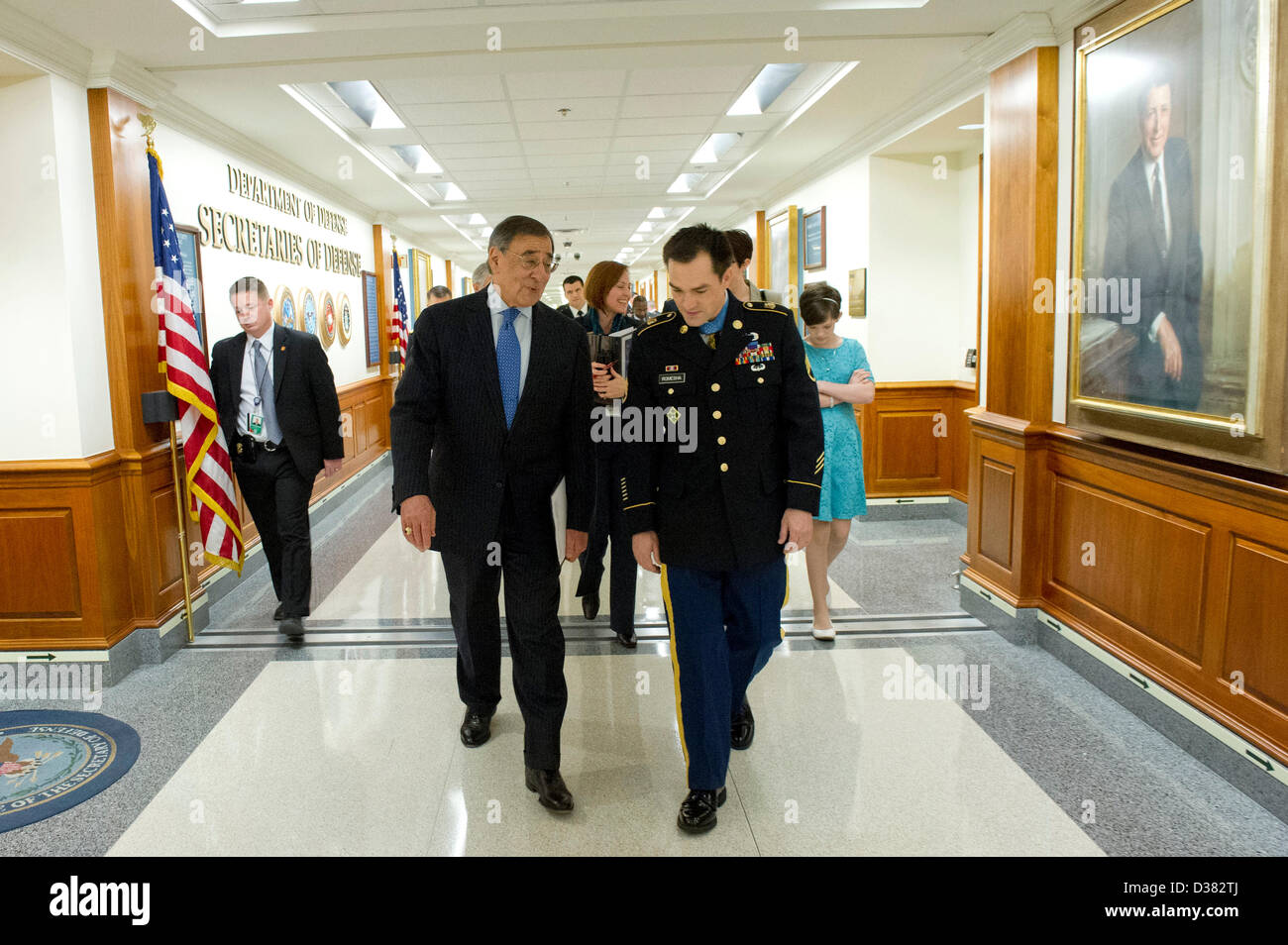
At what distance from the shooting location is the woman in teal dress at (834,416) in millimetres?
4129

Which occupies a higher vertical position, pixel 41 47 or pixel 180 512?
pixel 41 47

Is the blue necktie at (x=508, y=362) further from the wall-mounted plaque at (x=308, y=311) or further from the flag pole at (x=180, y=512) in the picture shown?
the wall-mounted plaque at (x=308, y=311)

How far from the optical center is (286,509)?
181 inches

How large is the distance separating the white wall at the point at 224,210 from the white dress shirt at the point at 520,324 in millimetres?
3520

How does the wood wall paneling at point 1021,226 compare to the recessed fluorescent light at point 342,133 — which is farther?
the recessed fluorescent light at point 342,133

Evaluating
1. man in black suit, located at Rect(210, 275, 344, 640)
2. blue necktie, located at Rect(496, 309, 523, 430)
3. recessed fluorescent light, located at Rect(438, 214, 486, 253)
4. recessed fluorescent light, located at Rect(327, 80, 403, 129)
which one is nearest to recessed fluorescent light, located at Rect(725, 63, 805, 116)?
recessed fluorescent light, located at Rect(327, 80, 403, 129)

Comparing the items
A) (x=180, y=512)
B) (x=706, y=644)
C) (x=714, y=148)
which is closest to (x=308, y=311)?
(x=180, y=512)

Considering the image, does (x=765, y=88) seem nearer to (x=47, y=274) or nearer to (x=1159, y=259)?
(x=1159, y=259)

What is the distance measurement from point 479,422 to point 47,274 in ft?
8.90

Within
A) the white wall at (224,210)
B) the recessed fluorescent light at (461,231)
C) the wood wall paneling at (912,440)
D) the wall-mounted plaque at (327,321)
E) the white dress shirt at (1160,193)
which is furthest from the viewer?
the recessed fluorescent light at (461,231)

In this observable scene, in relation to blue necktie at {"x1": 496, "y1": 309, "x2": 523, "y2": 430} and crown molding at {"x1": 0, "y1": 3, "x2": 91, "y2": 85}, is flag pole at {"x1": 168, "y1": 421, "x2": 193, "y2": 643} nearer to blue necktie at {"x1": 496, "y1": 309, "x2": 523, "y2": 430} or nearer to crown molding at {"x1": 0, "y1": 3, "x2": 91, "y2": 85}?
crown molding at {"x1": 0, "y1": 3, "x2": 91, "y2": 85}

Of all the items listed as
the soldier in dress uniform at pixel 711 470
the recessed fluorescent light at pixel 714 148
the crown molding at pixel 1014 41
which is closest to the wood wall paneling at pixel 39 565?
the soldier in dress uniform at pixel 711 470

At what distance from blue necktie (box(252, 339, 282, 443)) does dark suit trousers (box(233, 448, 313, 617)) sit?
11 centimetres
